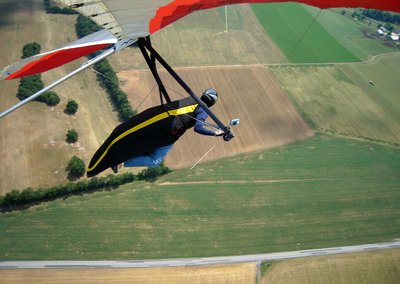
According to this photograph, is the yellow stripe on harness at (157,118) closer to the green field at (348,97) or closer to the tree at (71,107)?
the tree at (71,107)

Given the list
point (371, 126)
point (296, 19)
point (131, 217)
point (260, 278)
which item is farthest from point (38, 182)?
point (296, 19)

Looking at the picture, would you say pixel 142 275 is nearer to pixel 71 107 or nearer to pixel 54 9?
pixel 71 107

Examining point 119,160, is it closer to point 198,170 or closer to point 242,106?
point 198,170

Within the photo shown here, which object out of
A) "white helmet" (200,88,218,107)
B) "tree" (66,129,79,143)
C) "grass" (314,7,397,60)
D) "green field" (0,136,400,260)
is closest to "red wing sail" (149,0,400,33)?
"white helmet" (200,88,218,107)

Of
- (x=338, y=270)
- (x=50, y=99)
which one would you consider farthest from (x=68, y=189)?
(x=338, y=270)

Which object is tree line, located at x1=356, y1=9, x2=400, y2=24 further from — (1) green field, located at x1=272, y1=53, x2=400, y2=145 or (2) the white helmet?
(2) the white helmet

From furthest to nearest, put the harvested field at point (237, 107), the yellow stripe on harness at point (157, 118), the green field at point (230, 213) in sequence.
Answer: the harvested field at point (237, 107) → the green field at point (230, 213) → the yellow stripe on harness at point (157, 118)

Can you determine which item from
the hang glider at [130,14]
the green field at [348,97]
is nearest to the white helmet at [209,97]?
the hang glider at [130,14]
